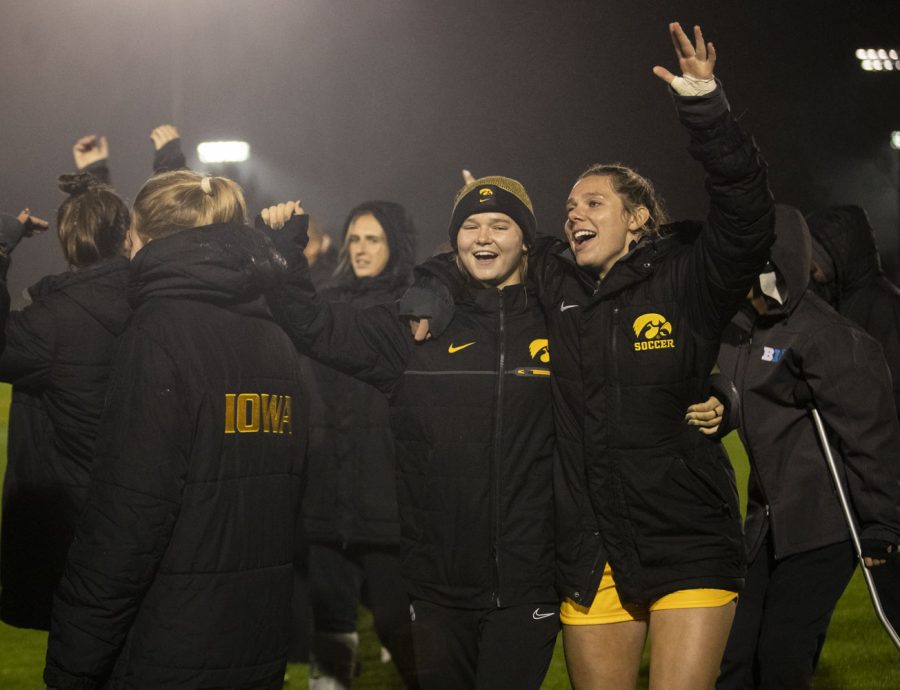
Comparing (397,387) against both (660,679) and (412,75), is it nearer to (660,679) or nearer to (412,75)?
(660,679)

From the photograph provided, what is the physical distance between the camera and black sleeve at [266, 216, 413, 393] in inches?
142

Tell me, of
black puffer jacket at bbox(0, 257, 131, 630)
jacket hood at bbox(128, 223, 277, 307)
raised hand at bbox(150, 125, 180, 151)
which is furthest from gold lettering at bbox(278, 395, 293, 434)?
raised hand at bbox(150, 125, 180, 151)

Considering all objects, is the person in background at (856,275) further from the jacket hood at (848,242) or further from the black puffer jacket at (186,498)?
the black puffer jacket at (186,498)

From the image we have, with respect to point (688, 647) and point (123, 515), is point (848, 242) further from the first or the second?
point (123, 515)

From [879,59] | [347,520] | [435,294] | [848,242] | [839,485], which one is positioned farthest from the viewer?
[879,59]

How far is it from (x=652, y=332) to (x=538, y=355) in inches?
15.7

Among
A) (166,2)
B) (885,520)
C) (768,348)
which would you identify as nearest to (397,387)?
(768,348)

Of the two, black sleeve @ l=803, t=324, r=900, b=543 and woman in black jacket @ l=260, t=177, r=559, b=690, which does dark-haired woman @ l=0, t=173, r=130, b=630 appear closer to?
woman in black jacket @ l=260, t=177, r=559, b=690

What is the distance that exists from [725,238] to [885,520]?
4.76ft

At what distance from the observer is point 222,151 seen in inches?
555

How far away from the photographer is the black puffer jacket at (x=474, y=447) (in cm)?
341

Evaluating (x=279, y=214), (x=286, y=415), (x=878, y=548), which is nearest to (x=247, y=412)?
(x=286, y=415)

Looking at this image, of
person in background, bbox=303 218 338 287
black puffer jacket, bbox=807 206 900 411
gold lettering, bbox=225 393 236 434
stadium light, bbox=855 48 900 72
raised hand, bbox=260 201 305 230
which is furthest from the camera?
stadium light, bbox=855 48 900 72

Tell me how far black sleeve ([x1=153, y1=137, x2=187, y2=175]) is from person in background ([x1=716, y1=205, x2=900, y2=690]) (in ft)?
9.64
